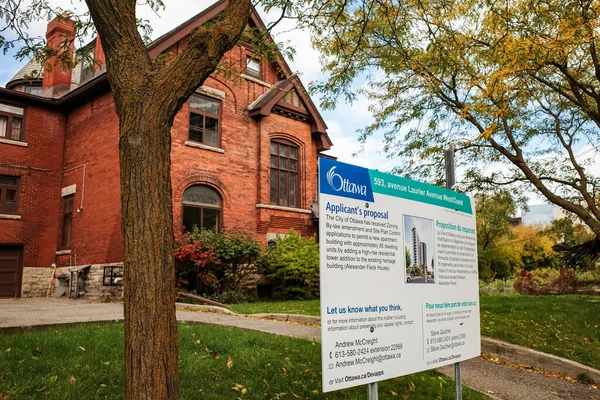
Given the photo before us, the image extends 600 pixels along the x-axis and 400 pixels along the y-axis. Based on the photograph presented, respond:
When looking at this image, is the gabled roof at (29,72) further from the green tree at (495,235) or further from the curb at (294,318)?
the green tree at (495,235)

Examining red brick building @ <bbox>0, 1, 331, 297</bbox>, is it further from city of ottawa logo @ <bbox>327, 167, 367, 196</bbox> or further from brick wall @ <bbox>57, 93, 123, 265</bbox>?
city of ottawa logo @ <bbox>327, 167, 367, 196</bbox>

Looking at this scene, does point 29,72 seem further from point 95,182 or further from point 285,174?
point 285,174

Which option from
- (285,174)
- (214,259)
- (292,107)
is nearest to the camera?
(214,259)

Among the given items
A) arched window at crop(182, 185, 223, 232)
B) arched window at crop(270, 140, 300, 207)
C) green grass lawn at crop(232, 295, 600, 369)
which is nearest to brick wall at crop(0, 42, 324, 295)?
arched window at crop(182, 185, 223, 232)

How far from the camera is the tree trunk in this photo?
3.70m

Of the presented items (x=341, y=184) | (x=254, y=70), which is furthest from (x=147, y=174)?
→ (x=254, y=70)

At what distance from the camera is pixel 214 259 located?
53.0ft

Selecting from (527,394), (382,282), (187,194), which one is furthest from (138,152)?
(187,194)

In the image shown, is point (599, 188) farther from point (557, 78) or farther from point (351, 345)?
point (351, 345)

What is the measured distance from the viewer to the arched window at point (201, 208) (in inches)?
697

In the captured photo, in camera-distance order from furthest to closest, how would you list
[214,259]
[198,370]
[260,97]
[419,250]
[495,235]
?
[495,235] < [260,97] < [214,259] < [198,370] < [419,250]

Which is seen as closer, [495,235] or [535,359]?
[535,359]

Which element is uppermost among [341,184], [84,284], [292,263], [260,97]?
[260,97]

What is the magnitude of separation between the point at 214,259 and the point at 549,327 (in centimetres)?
983
